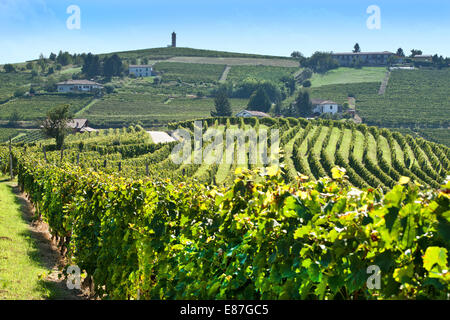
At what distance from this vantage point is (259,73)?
155500 millimetres

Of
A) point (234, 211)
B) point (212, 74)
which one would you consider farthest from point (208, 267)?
point (212, 74)

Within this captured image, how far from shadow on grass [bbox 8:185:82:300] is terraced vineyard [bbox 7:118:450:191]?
20229mm

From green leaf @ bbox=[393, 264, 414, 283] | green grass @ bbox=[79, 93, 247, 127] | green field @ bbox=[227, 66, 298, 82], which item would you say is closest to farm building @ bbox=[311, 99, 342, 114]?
green grass @ bbox=[79, 93, 247, 127]

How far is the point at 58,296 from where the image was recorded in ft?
25.8

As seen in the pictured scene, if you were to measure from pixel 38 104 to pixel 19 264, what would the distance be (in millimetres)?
108057

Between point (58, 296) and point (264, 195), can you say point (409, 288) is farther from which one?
point (58, 296)

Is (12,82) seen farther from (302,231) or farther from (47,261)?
(302,231)

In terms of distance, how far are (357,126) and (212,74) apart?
9111 cm

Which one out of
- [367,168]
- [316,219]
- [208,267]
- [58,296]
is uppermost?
[316,219]

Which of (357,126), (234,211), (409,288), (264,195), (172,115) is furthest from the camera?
(172,115)

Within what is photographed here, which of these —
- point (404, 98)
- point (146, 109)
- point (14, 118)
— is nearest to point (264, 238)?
point (14, 118)

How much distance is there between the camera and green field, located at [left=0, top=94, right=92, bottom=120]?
325 feet

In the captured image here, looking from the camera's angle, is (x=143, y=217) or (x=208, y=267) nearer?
(x=208, y=267)

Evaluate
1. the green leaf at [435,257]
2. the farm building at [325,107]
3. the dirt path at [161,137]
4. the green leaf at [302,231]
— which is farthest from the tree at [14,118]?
the green leaf at [435,257]
